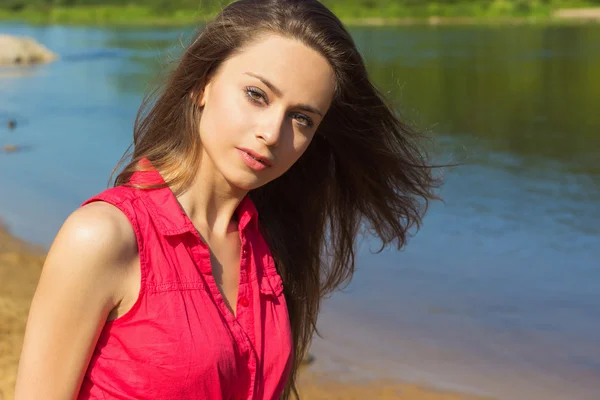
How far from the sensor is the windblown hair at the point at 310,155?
2082mm

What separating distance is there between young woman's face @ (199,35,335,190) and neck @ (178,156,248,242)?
0.10 feet

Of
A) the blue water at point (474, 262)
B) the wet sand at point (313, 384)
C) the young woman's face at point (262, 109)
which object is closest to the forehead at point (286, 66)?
the young woman's face at point (262, 109)

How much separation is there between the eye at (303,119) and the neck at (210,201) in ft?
0.74

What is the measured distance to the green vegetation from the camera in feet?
163

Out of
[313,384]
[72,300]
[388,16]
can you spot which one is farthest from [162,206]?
[388,16]

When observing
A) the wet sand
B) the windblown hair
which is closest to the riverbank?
the wet sand

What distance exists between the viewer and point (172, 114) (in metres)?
2.15

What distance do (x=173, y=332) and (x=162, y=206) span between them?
30 centimetres

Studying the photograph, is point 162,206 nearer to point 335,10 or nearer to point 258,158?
point 258,158

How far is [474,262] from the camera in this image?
6887 millimetres

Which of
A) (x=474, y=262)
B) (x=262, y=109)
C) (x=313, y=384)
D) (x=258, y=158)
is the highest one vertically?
(x=262, y=109)

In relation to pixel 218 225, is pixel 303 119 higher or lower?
higher

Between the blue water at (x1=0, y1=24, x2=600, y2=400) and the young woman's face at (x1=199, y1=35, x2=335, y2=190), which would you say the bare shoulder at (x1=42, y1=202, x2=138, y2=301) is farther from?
the blue water at (x1=0, y1=24, x2=600, y2=400)

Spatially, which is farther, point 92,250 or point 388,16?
point 388,16
